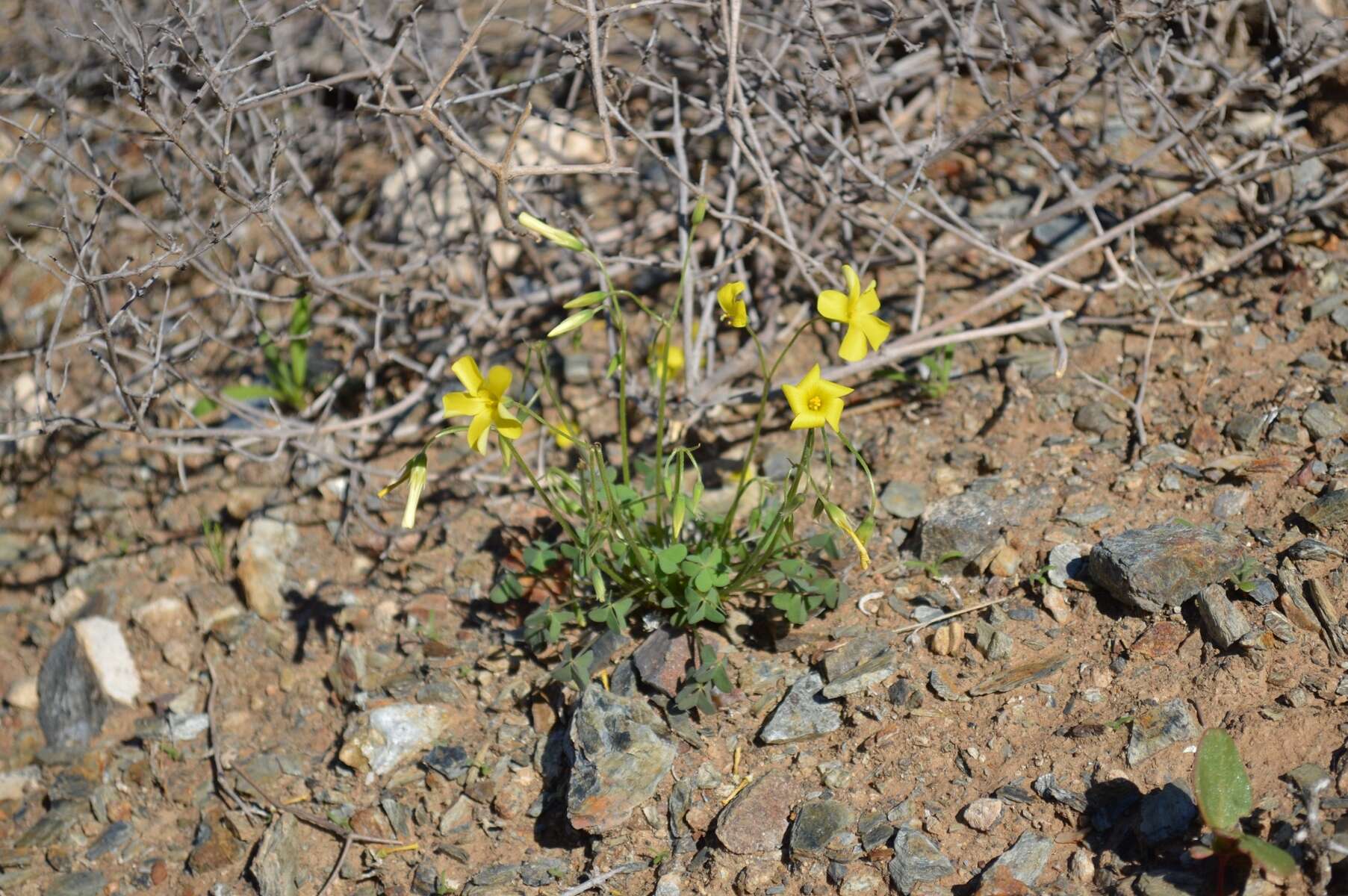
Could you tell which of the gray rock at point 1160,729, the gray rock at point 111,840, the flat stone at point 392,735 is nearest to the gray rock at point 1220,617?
the gray rock at point 1160,729

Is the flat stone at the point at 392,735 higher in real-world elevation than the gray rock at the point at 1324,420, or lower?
lower

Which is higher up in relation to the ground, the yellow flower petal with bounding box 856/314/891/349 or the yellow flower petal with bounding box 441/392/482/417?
the yellow flower petal with bounding box 856/314/891/349

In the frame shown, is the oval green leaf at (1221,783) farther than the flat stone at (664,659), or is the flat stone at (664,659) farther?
the flat stone at (664,659)

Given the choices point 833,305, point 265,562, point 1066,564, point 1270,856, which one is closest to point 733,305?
point 833,305

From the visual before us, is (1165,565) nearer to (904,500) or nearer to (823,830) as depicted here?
(904,500)

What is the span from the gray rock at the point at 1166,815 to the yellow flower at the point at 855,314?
1.11 m

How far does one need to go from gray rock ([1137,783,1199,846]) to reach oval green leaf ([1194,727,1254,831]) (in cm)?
10

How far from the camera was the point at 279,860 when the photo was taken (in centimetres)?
284

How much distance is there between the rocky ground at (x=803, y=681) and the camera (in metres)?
2.43

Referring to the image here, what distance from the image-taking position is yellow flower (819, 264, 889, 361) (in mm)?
2426

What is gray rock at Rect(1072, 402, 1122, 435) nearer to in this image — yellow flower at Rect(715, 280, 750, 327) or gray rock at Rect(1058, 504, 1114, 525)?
gray rock at Rect(1058, 504, 1114, 525)

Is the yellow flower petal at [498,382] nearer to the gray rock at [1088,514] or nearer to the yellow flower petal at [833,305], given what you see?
the yellow flower petal at [833,305]

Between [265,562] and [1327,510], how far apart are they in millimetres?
3138

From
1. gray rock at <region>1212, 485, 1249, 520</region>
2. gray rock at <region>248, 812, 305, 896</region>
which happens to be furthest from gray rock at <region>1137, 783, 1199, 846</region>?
gray rock at <region>248, 812, 305, 896</region>
